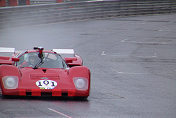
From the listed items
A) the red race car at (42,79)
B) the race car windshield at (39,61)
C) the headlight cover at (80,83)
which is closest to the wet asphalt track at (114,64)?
the red race car at (42,79)

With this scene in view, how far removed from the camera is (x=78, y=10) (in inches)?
1220

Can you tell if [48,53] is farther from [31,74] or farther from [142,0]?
[142,0]

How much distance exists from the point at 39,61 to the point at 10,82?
5.12 ft

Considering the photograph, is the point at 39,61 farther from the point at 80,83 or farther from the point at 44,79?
the point at 80,83

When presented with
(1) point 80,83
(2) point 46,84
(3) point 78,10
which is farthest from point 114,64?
(3) point 78,10

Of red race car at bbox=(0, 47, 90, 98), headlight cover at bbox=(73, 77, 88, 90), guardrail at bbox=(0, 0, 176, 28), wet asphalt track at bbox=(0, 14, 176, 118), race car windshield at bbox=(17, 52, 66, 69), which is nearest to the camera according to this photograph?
wet asphalt track at bbox=(0, 14, 176, 118)

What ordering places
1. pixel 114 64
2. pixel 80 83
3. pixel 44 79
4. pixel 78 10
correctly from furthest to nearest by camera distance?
pixel 78 10, pixel 114 64, pixel 80 83, pixel 44 79

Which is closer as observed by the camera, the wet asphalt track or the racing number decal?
the wet asphalt track

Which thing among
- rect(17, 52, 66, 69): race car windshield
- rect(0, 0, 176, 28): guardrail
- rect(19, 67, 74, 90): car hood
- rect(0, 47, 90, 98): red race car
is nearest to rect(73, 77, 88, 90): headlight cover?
rect(0, 47, 90, 98): red race car

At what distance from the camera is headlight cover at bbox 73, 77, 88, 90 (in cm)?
1012

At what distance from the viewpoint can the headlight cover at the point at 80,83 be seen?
10.1 metres

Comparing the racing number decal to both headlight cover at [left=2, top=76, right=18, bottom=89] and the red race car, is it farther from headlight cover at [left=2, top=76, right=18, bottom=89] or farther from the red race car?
headlight cover at [left=2, top=76, right=18, bottom=89]

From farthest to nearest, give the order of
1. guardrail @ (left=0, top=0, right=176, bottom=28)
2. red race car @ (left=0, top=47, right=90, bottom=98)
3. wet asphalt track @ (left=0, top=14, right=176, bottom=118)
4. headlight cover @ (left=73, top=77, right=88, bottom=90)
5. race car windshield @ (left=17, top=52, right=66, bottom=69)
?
guardrail @ (left=0, top=0, right=176, bottom=28) → race car windshield @ (left=17, top=52, right=66, bottom=69) → headlight cover @ (left=73, top=77, right=88, bottom=90) → red race car @ (left=0, top=47, right=90, bottom=98) → wet asphalt track @ (left=0, top=14, right=176, bottom=118)

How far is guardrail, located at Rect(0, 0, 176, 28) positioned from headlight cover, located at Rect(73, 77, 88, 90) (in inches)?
613
